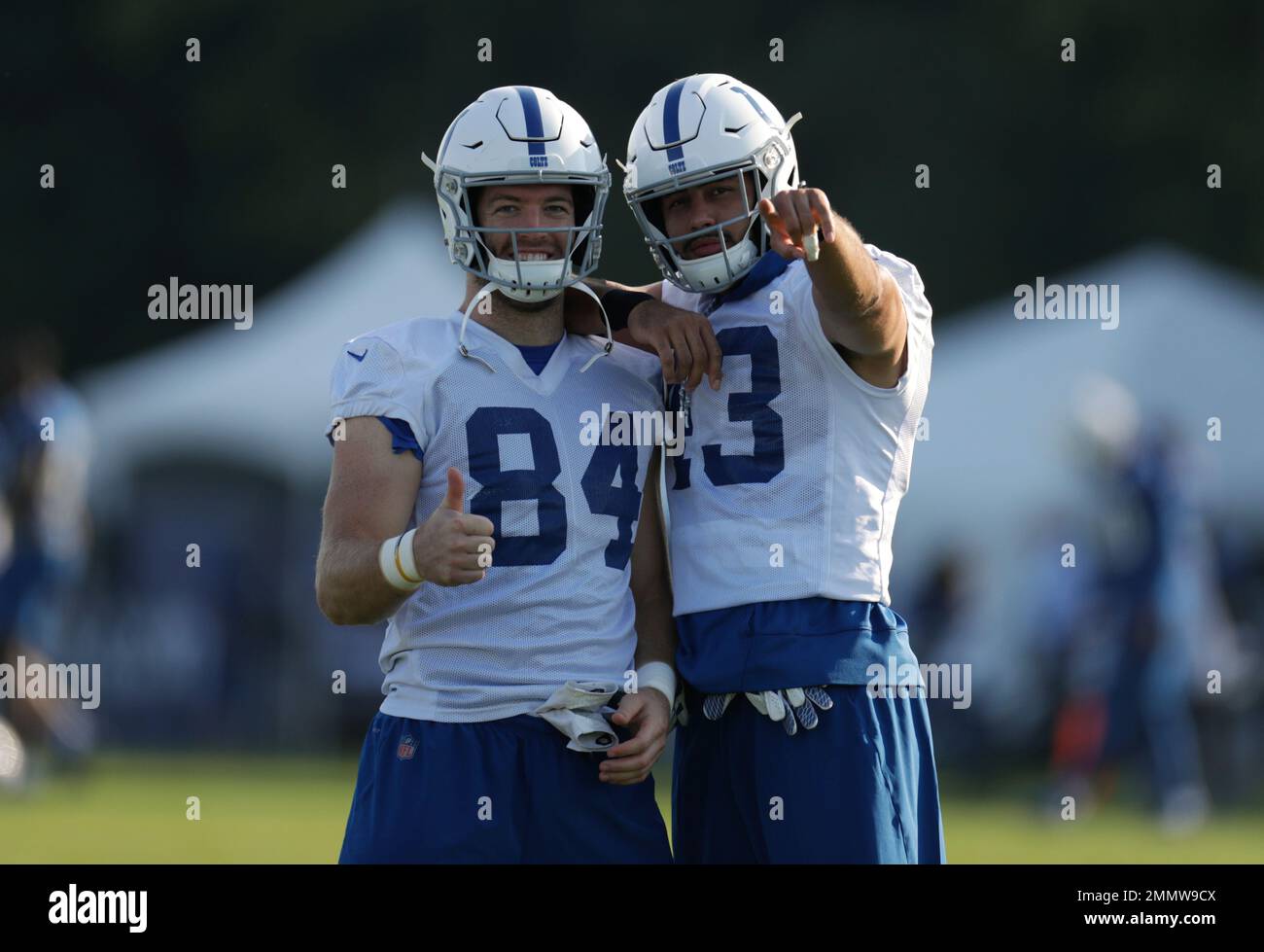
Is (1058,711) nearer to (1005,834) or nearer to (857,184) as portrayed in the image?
(1005,834)

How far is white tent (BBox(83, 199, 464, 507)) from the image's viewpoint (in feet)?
41.4

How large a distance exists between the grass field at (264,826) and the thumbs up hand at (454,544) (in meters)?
4.33

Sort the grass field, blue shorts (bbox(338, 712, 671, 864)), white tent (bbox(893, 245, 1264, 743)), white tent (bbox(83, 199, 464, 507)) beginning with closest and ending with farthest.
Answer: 1. blue shorts (bbox(338, 712, 671, 864))
2. the grass field
3. white tent (bbox(893, 245, 1264, 743))
4. white tent (bbox(83, 199, 464, 507))

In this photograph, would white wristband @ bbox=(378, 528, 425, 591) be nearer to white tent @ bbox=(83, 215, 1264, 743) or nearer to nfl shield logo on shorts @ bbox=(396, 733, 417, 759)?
nfl shield logo on shorts @ bbox=(396, 733, 417, 759)

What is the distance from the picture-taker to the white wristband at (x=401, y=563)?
3430 mm

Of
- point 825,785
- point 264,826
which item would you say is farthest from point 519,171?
point 264,826

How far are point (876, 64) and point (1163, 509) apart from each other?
33.3ft

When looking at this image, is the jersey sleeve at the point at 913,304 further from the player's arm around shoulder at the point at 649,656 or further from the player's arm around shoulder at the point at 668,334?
the player's arm around shoulder at the point at 649,656

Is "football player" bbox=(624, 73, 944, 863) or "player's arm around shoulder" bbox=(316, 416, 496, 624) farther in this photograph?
"football player" bbox=(624, 73, 944, 863)

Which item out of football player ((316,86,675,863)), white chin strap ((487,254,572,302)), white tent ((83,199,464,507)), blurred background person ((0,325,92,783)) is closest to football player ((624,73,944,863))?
football player ((316,86,675,863))

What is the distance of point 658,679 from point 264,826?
5579 mm

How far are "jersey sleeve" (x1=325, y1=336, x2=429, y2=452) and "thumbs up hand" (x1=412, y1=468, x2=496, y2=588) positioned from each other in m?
0.35

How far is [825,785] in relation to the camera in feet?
12.2
